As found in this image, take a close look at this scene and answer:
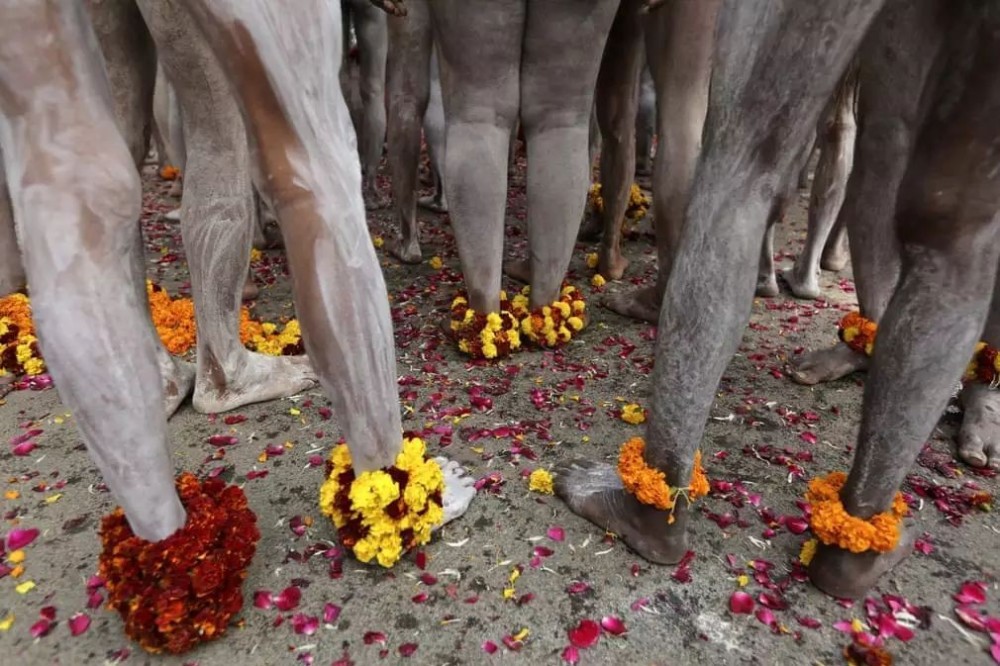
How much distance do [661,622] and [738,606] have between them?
21 cm

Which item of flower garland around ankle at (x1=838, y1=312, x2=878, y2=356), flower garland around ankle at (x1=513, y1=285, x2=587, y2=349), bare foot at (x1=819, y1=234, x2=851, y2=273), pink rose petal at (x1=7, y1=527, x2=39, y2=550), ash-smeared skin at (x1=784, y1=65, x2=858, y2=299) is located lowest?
pink rose petal at (x1=7, y1=527, x2=39, y2=550)

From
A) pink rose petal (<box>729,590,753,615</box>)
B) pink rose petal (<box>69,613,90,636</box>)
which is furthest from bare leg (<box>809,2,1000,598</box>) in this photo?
pink rose petal (<box>69,613,90,636</box>)

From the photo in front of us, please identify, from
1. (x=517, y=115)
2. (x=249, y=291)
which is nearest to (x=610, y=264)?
(x=517, y=115)

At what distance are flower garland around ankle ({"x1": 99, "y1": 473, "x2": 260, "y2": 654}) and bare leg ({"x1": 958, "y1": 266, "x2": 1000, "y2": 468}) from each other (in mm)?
2413

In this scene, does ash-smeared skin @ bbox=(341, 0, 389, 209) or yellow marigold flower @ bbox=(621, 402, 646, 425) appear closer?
yellow marigold flower @ bbox=(621, 402, 646, 425)

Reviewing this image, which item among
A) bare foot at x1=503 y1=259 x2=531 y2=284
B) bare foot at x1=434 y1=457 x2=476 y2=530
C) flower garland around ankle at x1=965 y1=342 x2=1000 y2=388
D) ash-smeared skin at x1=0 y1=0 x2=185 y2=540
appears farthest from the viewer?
bare foot at x1=503 y1=259 x2=531 y2=284

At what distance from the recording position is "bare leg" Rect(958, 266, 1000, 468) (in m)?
2.23

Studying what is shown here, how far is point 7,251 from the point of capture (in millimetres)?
2926

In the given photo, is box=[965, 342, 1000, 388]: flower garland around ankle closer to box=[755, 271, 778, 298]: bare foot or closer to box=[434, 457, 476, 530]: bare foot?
box=[755, 271, 778, 298]: bare foot

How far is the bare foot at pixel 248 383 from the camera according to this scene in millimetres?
2426

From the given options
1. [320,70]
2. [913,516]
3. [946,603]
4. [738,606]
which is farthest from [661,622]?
[320,70]

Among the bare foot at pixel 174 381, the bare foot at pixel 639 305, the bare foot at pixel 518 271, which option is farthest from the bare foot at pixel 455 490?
the bare foot at pixel 518 271

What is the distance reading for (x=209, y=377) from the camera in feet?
7.95

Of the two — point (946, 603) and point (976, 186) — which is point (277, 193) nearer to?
point (976, 186)
